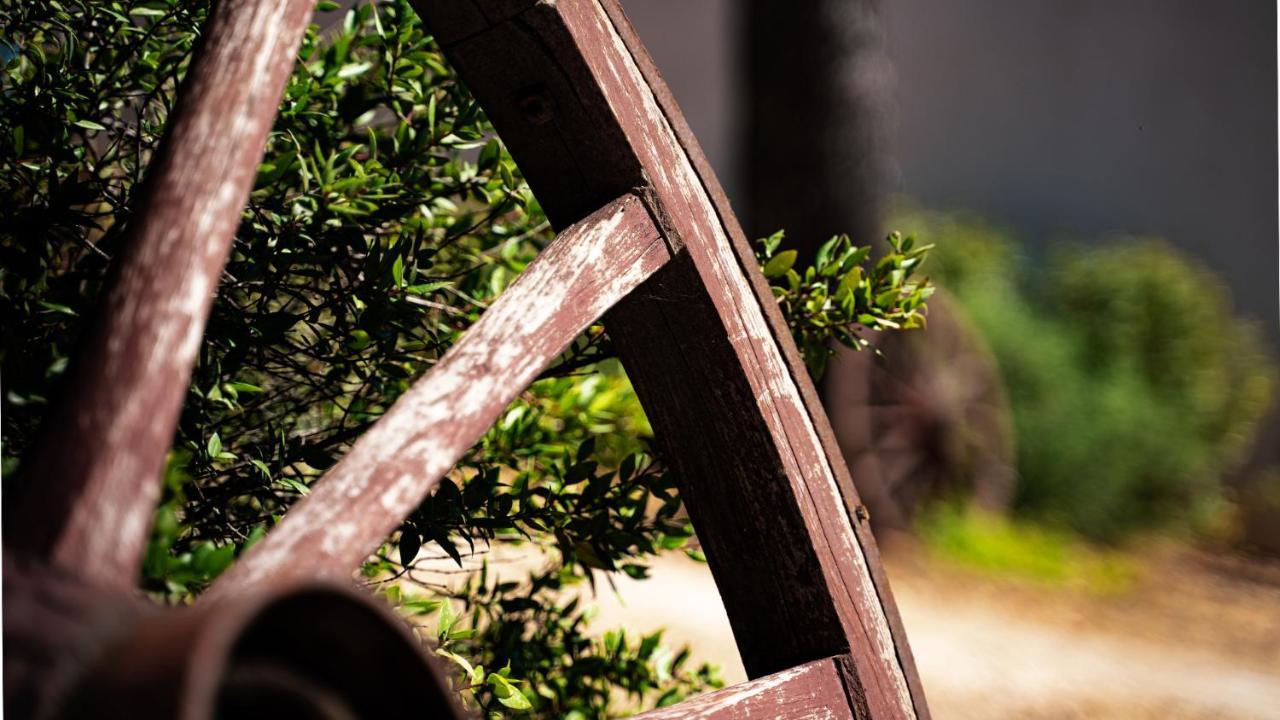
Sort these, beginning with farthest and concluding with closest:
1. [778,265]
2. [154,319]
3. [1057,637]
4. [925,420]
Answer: [925,420]
[1057,637]
[778,265]
[154,319]

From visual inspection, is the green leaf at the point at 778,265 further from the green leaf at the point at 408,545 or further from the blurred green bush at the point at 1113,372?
the blurred green bush at the point at 1113,372

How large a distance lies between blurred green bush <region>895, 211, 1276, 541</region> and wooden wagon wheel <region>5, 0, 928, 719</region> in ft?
21.3

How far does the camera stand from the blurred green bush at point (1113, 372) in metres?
7.30

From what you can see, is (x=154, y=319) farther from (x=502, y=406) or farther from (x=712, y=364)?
(x=712, y=364)

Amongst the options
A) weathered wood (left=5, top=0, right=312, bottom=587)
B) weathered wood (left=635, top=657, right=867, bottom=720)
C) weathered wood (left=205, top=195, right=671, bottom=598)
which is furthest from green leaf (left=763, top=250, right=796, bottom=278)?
weathered wood (left=5, top=0, right=312, bottom=587)

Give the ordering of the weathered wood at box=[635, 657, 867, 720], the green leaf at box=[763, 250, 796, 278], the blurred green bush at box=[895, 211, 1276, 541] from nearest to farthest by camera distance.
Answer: the weathered wood at box=[635, 657, 867, 720]
the green leaf at box=[763, 250, 796, 278]
the blurred green bush at box=[895, 211, 1276, 541]

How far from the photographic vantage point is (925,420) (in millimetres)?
6504

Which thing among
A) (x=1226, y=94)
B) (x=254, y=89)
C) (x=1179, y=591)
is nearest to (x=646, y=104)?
(x=254, y=89)

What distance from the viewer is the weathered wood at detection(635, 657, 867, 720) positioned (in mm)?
1056

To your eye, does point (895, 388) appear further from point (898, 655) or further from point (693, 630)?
point (898, 655)

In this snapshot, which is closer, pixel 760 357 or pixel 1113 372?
pixel 760 357

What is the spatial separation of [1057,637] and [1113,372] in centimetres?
326

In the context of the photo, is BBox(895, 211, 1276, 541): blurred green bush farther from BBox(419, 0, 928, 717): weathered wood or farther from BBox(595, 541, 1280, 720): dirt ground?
BBox(419, 0, 928, 717): weathered wood

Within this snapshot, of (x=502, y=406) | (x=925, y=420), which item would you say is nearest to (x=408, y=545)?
(x=502, y=406)
